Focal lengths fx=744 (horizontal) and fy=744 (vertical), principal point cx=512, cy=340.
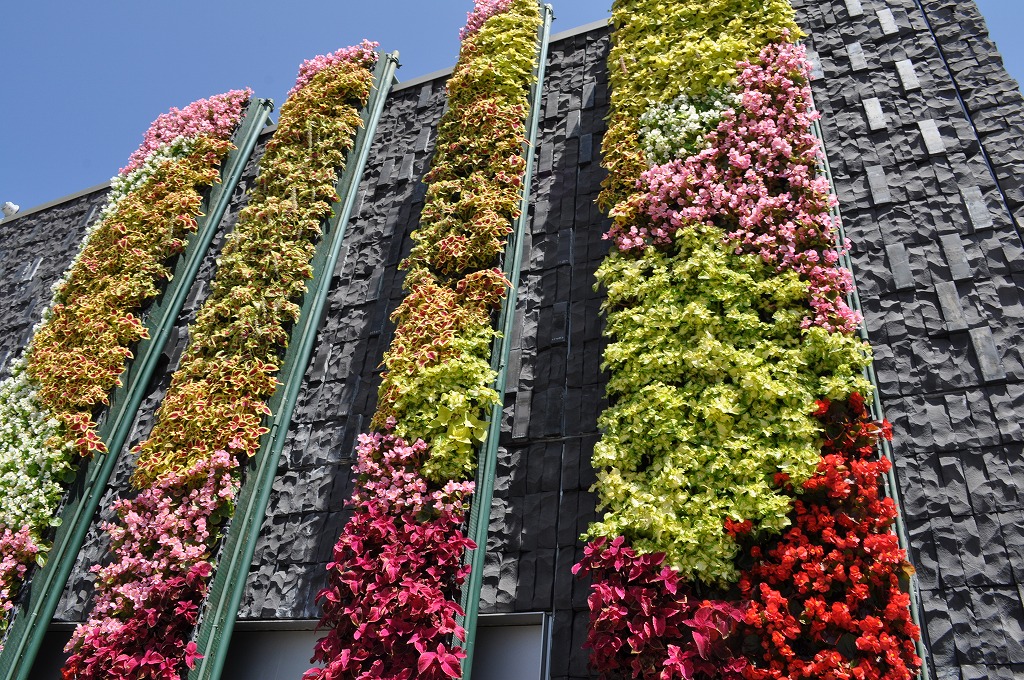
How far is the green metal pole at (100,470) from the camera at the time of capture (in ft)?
19.2

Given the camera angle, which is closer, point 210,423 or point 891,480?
point 891,480

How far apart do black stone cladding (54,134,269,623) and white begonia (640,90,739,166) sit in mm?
5345

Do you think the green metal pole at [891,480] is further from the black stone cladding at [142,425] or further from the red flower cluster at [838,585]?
the black stone cladding at [142,425]

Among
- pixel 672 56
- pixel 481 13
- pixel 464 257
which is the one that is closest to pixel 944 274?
pixel 672 56

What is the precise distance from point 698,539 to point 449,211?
3.65m

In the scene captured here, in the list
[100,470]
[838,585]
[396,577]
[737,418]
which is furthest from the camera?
[100,470]

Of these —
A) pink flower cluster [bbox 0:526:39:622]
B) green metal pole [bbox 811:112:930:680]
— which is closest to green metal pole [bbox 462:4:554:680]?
green metal pole [bbox 811:112:930:680]

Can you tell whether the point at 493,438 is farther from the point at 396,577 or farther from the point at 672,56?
the point at 672,56

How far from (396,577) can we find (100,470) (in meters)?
3.60

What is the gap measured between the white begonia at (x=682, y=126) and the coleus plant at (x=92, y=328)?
5076 mm

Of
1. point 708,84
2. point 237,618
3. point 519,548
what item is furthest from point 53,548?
point 708,84

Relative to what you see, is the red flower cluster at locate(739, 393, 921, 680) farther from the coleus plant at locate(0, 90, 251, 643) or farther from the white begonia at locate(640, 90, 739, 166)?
the coleus plant at locate(0, 90, 251, 643)

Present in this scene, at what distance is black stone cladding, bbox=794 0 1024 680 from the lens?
164 inches

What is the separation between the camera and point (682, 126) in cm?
615
